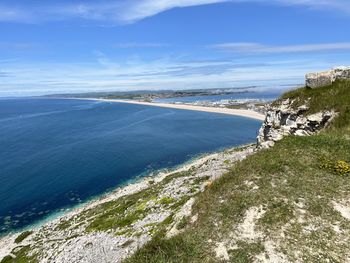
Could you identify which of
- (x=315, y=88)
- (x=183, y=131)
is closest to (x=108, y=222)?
(x=315, y=88)

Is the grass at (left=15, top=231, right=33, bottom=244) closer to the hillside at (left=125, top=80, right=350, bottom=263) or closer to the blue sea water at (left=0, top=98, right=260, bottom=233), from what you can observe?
the blue sea water at (left=0, top=98, right=260, bottom=233)

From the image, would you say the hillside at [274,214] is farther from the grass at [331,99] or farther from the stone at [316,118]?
the stone at [316,118]

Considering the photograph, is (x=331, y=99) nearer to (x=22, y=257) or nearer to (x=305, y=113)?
(x=305, y=113)

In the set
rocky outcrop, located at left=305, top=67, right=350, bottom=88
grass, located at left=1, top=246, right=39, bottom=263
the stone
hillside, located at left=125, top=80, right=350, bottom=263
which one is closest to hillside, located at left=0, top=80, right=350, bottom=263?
hillside, located at left=125, top=80, right=350, bottom=263

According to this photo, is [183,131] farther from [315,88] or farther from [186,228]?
[186,228]

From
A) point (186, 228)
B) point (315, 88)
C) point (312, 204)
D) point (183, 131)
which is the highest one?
point (315, 88)
